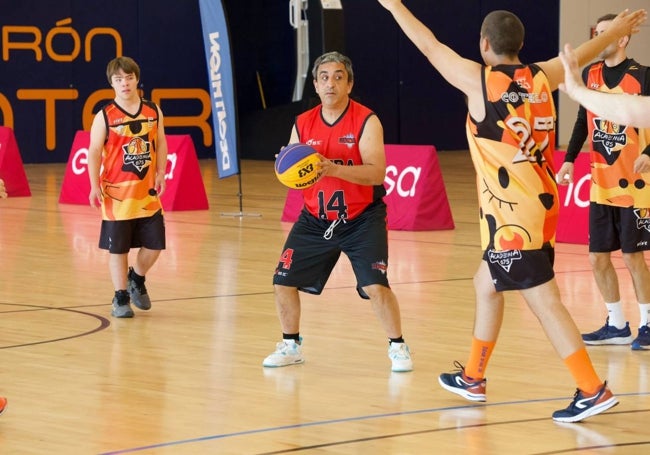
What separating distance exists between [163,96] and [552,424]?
64.0 feet

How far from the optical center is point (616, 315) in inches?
318

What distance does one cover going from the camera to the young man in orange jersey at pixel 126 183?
8.95m

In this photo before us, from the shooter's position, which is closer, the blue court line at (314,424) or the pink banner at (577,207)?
the blue court line at (314,424)

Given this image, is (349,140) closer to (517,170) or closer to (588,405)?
(517,170)

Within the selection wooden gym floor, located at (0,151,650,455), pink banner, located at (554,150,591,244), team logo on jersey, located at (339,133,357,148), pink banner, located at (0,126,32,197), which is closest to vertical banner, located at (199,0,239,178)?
wooden gym floor, located at (0,151,650,455)

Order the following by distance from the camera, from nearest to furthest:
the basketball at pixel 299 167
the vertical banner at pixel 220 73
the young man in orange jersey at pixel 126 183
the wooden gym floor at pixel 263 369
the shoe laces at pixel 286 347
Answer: the wooden gym floor at pixel 263 369, the basketball at pixel 299 167, the shoe laces at pixel 286 347, the young man in orange jersey at pixel 126 183, the vertical banner at pixel 220 73

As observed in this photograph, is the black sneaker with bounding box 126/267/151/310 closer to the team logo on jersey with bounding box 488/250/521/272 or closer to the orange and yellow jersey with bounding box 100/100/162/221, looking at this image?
the orange and yellow jersey with bounding box 100/100/162/221

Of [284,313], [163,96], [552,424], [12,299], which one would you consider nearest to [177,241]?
[12,299]

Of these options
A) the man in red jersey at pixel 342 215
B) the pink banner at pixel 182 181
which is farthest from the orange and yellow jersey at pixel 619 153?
the pink banner at pixel 182 181

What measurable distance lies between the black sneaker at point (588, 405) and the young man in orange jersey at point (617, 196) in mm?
1983

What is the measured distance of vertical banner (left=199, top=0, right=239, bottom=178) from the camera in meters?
15.1

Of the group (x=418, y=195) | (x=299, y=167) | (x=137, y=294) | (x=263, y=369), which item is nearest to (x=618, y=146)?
(x=299, y=167)

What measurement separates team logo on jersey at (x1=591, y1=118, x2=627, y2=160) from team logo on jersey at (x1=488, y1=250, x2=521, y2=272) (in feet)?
7.06

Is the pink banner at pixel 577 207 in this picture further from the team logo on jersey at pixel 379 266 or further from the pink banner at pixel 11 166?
the pink banner at pixel 11 166
